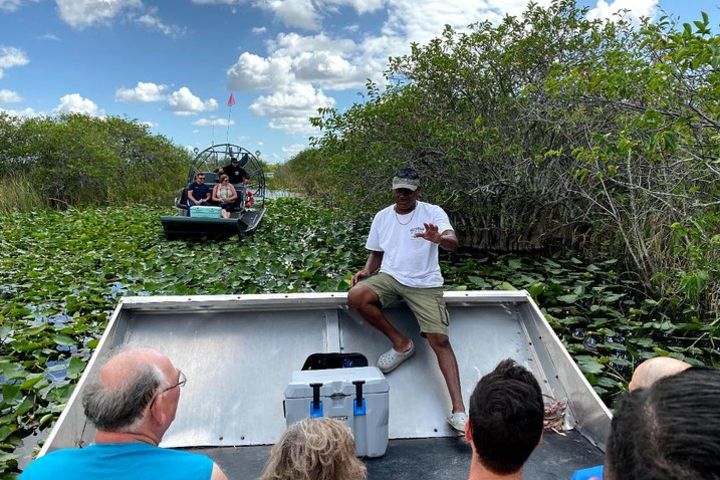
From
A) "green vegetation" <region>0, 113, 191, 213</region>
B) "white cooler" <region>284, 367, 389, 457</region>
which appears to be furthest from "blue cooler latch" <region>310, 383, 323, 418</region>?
"green vegetation" <region>0, 113, 191, 213</region>

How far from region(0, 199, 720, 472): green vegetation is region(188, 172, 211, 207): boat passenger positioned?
2.87ft

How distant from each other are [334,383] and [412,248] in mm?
1074

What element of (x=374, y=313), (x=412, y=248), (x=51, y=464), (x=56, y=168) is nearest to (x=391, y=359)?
(x=374, y=313)

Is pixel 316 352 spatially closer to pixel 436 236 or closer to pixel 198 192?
pixel 436 236

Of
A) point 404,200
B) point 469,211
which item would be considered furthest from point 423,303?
point 469,211

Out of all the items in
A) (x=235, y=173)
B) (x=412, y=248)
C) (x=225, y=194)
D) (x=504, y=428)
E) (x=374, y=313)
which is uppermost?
(x=235, y=173)

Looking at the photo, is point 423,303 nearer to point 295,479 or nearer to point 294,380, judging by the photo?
point 294,380

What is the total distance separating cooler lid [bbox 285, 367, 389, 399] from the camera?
2412mm

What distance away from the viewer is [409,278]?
316 cm

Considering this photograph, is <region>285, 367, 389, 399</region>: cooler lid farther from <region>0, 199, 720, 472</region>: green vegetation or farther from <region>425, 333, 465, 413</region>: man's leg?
<region>0, 199, 720, 472</region>: green vegetation

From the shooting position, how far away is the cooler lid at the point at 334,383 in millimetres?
2412

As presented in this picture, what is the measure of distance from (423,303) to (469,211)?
4.91m

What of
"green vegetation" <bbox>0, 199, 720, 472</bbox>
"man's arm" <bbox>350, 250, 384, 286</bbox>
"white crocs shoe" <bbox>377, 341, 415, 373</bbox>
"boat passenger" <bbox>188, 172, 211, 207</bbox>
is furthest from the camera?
"boat passenger" <bbox>188, 172, 211, 207</bbox>

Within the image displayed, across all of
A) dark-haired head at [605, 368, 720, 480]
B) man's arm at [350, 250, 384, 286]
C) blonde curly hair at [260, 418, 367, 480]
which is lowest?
blonde curly hair at [260, 418, 367, 480]
